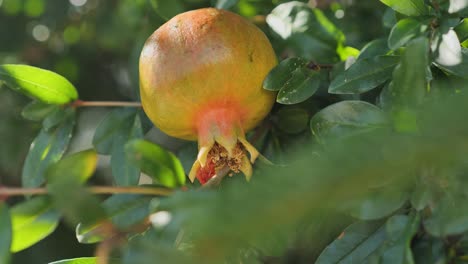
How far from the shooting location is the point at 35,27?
1903 millimetres

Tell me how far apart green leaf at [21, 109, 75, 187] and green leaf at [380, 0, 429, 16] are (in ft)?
1.78

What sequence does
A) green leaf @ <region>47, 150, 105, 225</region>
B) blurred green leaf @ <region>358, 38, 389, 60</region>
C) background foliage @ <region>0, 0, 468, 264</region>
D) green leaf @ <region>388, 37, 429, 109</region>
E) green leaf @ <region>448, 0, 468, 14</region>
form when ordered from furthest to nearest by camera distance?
1. blurred green leaf @ <region>358, 38, 389, 60</region>
2. green leaf @ <region>448, 0, 468, 14</region>
3. green leaf @ <region>388, 37, 429, 109</region>
4. green leaf @ <region>47, 150, 105, 225</region>
5. background foliage @ <region>0, 0, 468, 264</region>

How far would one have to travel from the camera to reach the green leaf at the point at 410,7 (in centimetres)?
86

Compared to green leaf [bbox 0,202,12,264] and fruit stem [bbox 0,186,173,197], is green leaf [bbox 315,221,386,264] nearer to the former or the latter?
fruit stem [bbox 0,186,173,197]

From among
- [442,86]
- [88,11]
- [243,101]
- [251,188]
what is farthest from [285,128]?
[88,11]

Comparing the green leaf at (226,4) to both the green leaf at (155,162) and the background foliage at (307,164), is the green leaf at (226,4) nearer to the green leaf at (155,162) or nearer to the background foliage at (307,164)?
the background foliage at (307,164)

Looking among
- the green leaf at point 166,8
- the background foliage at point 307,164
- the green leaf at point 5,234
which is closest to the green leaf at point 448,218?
the background foliage at point 307,164

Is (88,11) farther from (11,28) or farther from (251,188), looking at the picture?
(251,188)

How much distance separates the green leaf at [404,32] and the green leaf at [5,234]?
498mm

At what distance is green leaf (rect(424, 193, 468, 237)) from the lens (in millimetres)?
674

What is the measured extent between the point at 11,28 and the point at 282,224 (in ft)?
5.25

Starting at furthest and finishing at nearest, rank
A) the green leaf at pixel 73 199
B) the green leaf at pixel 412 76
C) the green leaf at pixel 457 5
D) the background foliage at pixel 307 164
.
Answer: the green leaf at pixel 457 5
the green leaf at pixel 412 76
the green leaf at pixel 73 199
the background foliage at pixel 307 164

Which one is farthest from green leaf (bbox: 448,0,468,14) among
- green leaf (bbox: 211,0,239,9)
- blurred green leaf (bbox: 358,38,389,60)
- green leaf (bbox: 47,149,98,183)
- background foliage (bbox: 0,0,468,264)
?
green leaf (bbox: 47,149,98,183)

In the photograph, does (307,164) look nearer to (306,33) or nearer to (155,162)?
(155,162)
